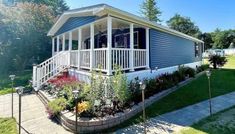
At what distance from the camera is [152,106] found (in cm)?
828

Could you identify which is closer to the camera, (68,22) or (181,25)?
(68,22)

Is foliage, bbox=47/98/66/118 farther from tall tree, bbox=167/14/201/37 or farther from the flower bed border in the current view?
tall tree, bbox=167/14/201/37

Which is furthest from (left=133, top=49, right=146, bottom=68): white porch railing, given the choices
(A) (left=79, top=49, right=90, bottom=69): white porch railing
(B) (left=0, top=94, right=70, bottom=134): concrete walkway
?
(B) (left=0, top=94, right=70, bottom=134): concrete walkway

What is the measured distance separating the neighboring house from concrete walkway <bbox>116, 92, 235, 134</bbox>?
2.75m

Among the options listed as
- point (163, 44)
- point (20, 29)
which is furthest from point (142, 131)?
point (20, 29)

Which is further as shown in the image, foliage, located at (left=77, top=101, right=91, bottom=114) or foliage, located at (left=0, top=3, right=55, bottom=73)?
foliage, located at (left=0, top=3, right=55, bottom=73)

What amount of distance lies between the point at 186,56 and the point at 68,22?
9.73 meters

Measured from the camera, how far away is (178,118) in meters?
6.98

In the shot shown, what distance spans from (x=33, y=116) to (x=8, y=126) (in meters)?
1.04

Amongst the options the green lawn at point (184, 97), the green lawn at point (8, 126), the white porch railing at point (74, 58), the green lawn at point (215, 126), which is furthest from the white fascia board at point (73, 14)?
the green lawn at point (215, 126)

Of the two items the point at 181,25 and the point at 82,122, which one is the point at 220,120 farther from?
the point at 181,25

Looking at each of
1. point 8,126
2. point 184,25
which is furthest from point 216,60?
point 184,25

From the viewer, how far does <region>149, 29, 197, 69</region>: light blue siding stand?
38.9ft

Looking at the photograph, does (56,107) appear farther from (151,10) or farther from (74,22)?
(151,10)
